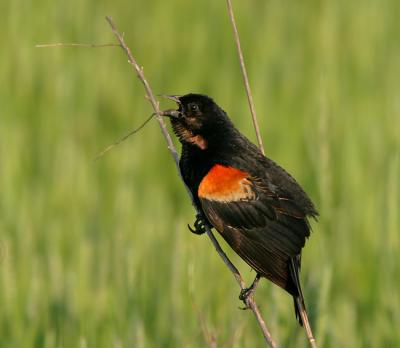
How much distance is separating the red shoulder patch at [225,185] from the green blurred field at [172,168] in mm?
240

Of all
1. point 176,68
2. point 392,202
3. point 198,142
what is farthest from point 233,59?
point 198,142

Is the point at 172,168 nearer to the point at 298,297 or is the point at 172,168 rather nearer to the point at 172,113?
the point at 172,113

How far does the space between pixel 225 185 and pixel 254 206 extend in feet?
0.46

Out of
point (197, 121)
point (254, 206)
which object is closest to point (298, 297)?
point (254, 206)

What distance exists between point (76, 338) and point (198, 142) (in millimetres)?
1081

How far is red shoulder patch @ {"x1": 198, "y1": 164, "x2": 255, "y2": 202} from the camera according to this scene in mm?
3414

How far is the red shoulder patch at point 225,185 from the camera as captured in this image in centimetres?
341

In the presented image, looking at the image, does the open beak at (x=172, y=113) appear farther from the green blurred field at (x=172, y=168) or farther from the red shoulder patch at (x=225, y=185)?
the green blurred field at (x=172, y=168)

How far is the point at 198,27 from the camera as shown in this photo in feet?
25.4

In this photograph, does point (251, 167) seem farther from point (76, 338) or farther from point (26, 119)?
point (26, 119)

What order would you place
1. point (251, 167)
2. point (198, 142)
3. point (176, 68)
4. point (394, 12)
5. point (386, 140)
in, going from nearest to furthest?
point (251, 167)
point (198, 142)
point (386, 140)
point (176, 68)
point (394, 12)

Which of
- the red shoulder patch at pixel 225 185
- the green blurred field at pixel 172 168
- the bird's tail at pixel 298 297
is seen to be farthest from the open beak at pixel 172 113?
the bird's tail at pixel 298 297

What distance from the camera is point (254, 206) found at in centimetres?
346

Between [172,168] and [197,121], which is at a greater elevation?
[197,121]
